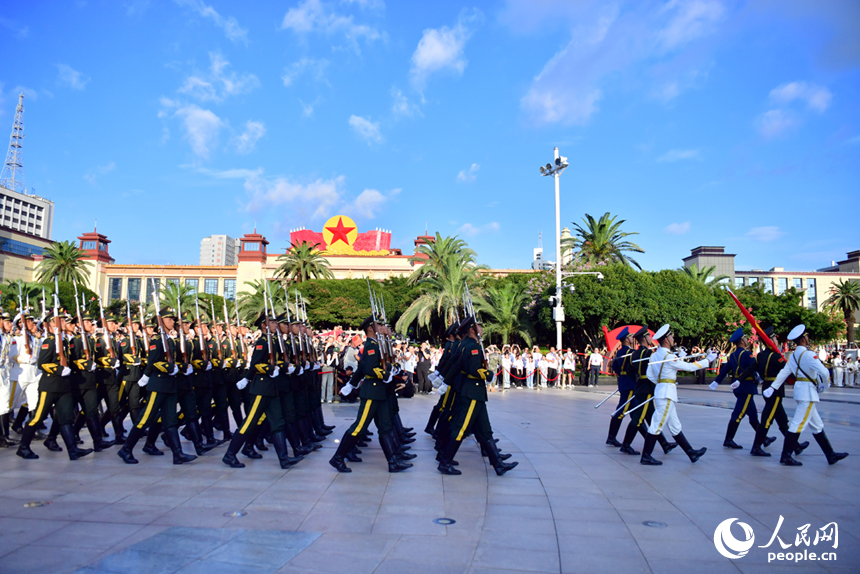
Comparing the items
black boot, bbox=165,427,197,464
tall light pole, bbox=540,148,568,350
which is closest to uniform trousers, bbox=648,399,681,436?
black boot, bbox=165,427,197,464

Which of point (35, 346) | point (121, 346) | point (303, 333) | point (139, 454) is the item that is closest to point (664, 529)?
point (303, 333)

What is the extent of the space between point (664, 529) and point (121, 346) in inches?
320

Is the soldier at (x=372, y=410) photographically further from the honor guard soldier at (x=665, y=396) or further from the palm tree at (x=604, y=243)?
the palm tree at (x=604, y=243)

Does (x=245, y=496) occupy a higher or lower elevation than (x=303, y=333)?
lower

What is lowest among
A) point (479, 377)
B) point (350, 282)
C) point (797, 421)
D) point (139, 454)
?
point (139, 454)

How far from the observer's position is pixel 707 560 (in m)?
4.30

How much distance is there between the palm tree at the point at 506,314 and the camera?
31.7 meters

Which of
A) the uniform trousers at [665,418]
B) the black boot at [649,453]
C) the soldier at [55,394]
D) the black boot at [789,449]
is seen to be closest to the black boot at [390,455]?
the black boot at [649,453]

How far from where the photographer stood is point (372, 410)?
23.3ft

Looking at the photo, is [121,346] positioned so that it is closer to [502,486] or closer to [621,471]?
[502,486]

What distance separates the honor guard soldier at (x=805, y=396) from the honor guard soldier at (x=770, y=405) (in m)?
0.22

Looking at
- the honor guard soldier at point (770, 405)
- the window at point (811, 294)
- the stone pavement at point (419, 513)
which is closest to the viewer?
the stone pavement at point (419, 513)

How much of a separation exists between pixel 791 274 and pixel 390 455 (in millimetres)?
81368

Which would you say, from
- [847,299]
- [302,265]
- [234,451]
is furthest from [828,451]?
[847,299]
